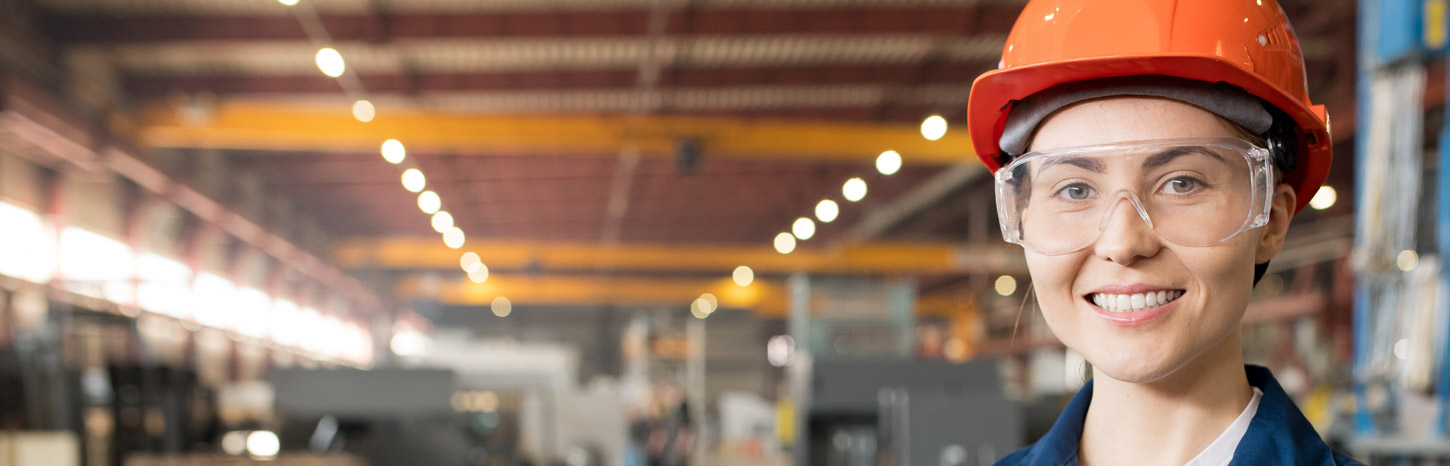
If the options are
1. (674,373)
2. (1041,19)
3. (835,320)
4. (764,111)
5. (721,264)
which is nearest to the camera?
(1041,19)

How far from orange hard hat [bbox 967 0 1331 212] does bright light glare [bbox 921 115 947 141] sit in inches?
376

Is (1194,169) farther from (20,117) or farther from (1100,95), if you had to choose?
(20,117)

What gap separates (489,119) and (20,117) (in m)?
4.33

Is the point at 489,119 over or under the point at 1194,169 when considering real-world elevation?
over

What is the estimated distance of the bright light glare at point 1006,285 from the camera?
24861 millimetres

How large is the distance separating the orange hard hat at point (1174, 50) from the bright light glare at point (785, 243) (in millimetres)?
18777

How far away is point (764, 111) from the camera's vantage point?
14.3 meters

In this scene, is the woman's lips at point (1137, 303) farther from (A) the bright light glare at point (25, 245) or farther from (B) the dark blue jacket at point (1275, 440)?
(A) the bright light glare at point (25, 245)

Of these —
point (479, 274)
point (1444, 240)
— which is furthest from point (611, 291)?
point (1444, 240)

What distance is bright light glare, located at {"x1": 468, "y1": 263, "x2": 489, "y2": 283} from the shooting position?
22945 millimetres

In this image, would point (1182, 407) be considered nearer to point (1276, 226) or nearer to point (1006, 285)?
point (1276, 226)

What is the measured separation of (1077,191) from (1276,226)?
22cm

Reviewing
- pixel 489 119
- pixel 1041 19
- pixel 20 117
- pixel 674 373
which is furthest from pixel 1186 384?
pixel 674 373

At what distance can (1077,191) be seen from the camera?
1.21 m
